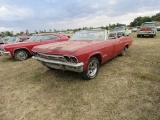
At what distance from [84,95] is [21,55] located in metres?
5.75

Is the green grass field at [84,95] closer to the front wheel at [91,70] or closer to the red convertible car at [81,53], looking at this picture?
the front wheel at [91,70]

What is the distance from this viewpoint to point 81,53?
376cm

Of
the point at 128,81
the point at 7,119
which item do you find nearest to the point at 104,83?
the point at 128,81

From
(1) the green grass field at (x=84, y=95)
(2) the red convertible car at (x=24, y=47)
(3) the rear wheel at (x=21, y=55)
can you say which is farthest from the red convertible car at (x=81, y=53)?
(3) the rear wheel at (x=21, y=55)

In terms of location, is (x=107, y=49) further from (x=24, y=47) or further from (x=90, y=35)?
(x=24, y=47)

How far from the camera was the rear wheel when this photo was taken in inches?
315

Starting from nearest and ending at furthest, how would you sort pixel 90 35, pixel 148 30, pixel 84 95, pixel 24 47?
pixel 84 95 < pixel 90 35 < pixel 24 47 < pixel 148 30

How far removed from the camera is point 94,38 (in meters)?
5.21

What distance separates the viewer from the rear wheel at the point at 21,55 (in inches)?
315

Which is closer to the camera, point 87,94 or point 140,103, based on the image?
point 140,103

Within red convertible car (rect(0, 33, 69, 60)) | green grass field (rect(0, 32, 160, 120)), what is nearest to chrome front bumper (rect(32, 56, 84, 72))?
green grass field (rect(0, 32, 160, 120))

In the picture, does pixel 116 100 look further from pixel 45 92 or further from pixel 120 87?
pixel 45 92

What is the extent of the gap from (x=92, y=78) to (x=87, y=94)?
915 mm

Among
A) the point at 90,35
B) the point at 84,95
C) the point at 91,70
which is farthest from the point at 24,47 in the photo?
the point at 84,95
